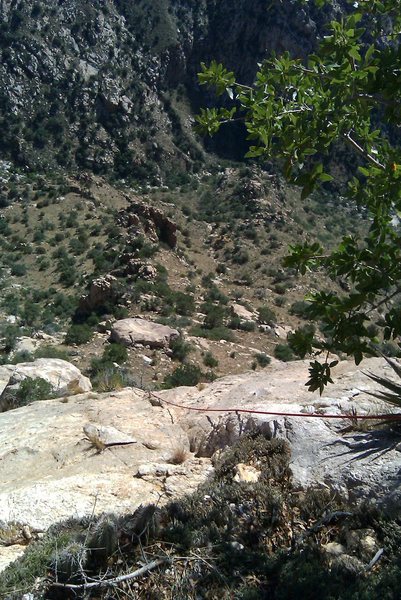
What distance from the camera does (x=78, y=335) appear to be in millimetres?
16656

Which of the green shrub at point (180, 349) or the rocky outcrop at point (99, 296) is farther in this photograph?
the rocky outcrop at point (99, 296)

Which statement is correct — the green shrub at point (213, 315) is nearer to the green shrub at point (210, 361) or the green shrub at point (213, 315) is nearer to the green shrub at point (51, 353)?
the green shrub at point (210, 361)

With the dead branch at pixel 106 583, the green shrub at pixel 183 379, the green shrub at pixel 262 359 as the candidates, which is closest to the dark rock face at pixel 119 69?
the green shrub at pixel 262 359

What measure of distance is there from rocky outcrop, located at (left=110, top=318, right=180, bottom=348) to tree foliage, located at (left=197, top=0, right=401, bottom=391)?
12.5m

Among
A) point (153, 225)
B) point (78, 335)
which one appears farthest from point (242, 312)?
point (78, 335)

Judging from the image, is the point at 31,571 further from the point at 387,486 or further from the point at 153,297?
the point at 153,297

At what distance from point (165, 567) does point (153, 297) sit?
1696 cm

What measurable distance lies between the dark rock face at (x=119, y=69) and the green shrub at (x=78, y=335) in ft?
94.6

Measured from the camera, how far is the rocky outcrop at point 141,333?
51.4ft

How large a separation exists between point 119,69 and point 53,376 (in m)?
49.2

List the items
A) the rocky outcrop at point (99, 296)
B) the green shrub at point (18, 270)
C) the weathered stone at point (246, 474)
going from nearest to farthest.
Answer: the weathered stone at point (246, 474) → the rocky outcrop at point (99, 296) → the green shrub at point (18, 270)

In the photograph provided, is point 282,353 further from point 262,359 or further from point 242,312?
point 242,312

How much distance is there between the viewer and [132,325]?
16.6 meters

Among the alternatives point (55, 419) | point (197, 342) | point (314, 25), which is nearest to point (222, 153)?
point (314, 25)
